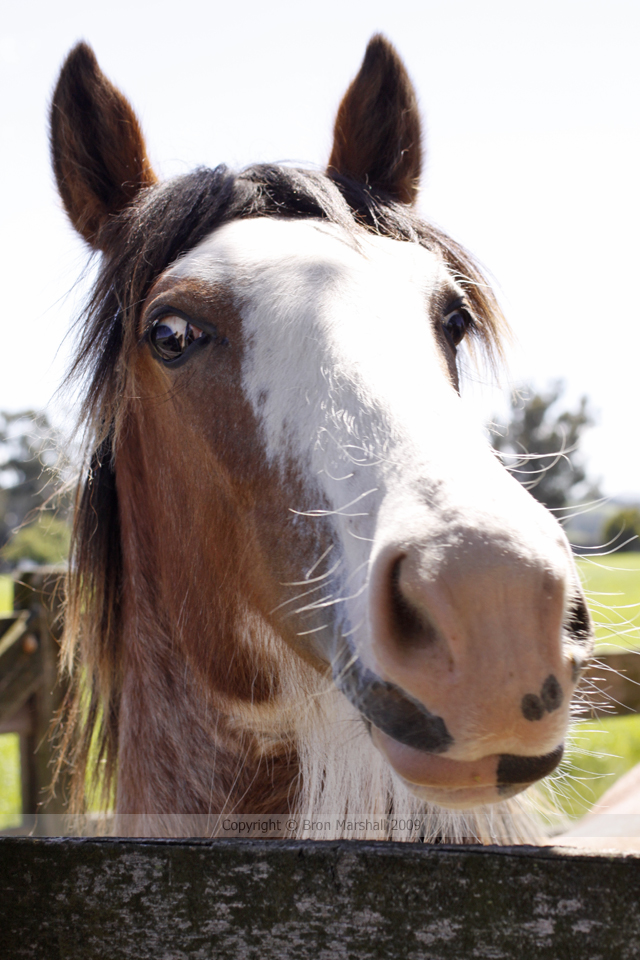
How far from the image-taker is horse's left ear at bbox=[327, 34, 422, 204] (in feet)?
7.59

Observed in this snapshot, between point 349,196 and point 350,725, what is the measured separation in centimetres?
158

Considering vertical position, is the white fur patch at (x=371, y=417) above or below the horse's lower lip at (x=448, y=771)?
above

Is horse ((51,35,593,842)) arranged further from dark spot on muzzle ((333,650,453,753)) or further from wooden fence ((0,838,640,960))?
wooden fence ((0,838,640,960))

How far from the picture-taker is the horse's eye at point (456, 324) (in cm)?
178

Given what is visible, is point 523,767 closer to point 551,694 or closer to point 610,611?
point 551,694

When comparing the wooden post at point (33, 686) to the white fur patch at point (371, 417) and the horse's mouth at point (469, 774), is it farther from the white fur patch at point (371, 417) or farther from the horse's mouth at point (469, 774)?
the horse's mouth at point (469, 774)

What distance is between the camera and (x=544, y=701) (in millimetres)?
869

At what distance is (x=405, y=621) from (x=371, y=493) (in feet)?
0.74

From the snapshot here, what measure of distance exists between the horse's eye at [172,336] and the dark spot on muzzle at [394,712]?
36.7 inches

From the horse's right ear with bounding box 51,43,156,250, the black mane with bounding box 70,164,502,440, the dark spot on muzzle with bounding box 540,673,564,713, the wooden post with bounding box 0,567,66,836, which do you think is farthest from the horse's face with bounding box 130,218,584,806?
the wooden post with bounding box 0,567,66,836

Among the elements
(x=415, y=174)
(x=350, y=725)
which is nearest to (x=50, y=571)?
(x=350, y=725)

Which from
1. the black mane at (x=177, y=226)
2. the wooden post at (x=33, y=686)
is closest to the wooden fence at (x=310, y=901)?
the black mane at (x=177, y=226)

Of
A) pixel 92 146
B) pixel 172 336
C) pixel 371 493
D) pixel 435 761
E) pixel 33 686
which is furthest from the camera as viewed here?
pixel 33 686

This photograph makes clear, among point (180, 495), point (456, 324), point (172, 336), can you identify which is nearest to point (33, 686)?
point (180, 495)
